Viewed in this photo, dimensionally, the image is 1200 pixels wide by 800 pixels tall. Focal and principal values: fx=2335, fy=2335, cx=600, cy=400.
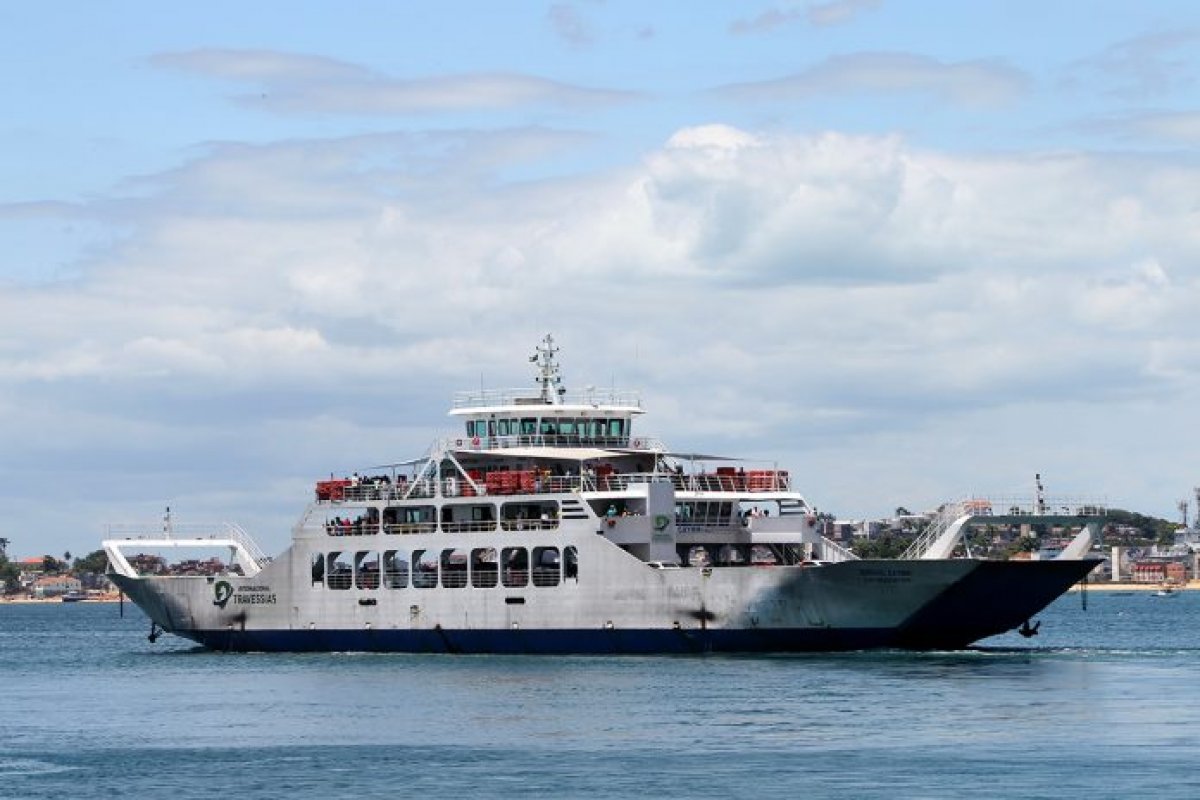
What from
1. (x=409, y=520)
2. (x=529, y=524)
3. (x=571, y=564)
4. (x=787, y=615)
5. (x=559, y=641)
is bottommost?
(x=559, y=641)

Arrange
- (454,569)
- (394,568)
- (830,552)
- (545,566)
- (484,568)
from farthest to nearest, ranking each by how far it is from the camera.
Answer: (394,568) < (454,569) < (484,568) < (830,552) < (545,566)

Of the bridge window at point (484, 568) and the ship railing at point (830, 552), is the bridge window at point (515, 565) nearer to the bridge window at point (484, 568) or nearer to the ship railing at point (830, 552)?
the bridge window at point (484, 568)

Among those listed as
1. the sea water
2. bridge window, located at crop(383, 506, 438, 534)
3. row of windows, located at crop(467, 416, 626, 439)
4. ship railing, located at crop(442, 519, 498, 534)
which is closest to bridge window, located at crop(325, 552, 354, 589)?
bridge window, located at crop(383, 506, 438, 534)

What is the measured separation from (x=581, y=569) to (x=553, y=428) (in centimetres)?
726

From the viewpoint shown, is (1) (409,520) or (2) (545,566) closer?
(2) (545,566)

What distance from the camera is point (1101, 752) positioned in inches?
1914

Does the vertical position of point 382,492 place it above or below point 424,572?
above

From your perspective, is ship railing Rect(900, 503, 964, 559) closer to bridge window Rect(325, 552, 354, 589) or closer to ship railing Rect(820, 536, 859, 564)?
ship railing Rect(820, 536, 859, 564)

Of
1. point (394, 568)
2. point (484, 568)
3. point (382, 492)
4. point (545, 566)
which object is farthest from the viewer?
point (382, 492)

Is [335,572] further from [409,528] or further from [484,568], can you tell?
[484,568]

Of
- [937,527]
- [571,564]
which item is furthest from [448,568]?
[937,527]

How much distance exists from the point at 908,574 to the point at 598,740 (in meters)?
19.0

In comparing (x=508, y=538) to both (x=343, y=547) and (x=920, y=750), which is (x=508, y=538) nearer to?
(x=343, y=547)

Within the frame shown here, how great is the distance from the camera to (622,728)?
177 feet
